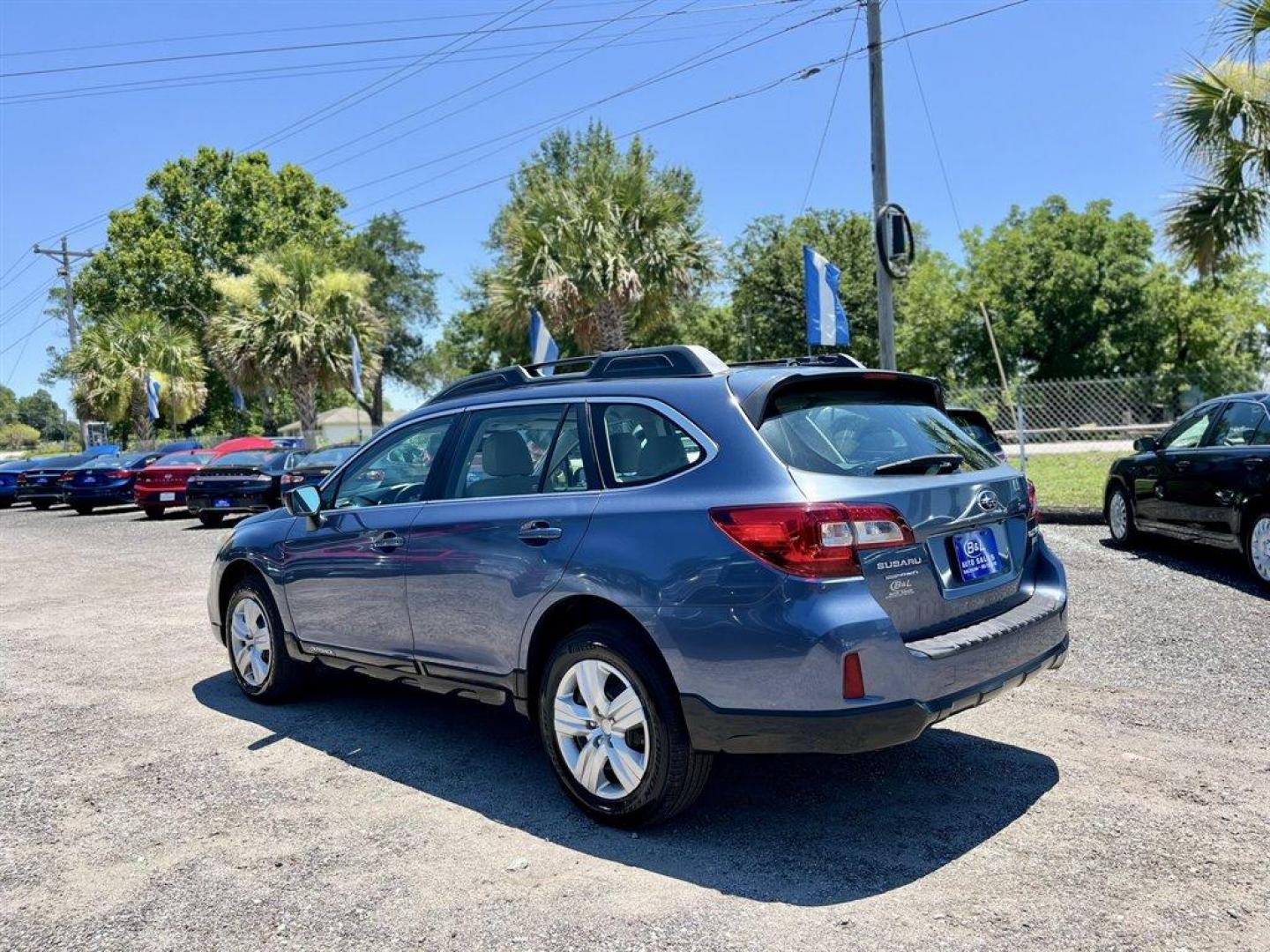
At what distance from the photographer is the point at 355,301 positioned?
2873 centimetres

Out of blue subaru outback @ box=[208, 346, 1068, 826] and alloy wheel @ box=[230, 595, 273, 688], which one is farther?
alloy wheel @ box=[230, 595, 273, 688]

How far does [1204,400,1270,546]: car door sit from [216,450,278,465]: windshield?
14.6m

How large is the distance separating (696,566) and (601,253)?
18.5m

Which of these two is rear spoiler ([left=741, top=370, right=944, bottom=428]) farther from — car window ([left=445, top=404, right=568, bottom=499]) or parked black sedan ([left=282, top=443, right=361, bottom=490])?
parked black sedan ([left=282, top=443, right=361, bottom=490])

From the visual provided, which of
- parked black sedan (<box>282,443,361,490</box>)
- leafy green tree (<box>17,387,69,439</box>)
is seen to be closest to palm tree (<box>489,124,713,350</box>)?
parked black sedan (<box>282,443,361,490</box>)

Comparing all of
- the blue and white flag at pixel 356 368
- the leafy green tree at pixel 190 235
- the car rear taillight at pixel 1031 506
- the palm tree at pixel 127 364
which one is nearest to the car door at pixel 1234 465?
the car rear taillight at pixel 1031 506

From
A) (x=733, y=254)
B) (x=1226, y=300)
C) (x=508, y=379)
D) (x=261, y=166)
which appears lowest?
(x=508, y=379)

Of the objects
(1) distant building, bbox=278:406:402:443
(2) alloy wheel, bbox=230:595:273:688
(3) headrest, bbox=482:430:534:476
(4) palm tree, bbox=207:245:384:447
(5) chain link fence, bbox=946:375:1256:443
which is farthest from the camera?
(1) distant building, bbox=278:406:402:443

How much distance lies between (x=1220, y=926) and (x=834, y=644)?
1388 mm

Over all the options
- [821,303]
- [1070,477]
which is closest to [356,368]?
[821,303]

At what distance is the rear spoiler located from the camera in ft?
12.3

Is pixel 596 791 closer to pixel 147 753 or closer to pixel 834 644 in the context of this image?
pixel 834 644

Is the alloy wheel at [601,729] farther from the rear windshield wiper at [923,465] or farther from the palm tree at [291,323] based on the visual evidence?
the palm tree at [291,323]

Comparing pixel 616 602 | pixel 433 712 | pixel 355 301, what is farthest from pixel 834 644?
pixel 355 301
